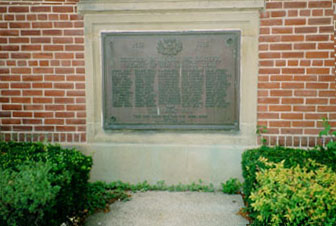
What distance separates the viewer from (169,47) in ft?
14.9

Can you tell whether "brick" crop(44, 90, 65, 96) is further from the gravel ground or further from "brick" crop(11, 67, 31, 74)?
the gravel ground

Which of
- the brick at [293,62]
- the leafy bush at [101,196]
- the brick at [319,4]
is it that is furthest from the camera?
the brick at [293,62]

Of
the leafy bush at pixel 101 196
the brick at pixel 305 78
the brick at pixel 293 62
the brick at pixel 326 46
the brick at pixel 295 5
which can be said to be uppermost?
the brick at pixel 295 5

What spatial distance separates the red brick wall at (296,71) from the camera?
14.2 feet

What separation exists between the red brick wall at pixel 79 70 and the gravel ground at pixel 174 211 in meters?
1.17

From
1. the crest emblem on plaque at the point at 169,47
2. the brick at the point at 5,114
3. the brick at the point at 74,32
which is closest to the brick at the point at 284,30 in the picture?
the crest emblem on plaque at the point at 169,47

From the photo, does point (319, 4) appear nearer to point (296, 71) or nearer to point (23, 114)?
point (296, 71)

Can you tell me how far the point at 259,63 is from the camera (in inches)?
175

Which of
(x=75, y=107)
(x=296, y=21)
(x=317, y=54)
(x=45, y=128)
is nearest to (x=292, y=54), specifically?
(x=317, y=54)

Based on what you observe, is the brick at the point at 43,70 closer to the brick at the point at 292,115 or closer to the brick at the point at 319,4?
the brick at the point at 292,115

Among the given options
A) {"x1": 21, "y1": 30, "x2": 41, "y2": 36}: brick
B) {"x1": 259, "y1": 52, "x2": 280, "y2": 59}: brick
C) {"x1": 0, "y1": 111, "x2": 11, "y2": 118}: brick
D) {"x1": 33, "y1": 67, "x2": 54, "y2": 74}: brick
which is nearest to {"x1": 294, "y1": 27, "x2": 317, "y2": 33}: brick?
{"x1": 259, "y1": 52, "x2": 280, "y2": 59}: brick

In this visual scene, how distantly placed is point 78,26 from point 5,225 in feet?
9.71

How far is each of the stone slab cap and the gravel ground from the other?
8.27 feet

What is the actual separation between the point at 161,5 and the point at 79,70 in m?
1.46
